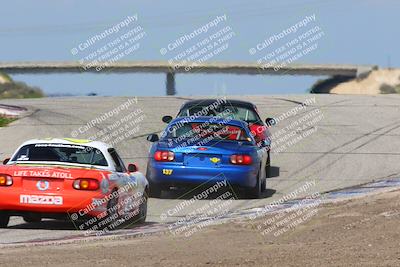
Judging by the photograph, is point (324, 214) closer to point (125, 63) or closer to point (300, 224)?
point (300, 224)

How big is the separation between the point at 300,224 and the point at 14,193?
3.31 metres

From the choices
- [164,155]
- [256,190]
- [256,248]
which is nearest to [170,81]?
[256,190]

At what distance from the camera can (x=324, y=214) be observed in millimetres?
13203

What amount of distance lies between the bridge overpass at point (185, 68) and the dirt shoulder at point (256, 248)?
57.7 meters

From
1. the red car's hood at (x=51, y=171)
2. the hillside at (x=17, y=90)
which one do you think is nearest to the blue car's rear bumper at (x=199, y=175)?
the red car's hood at (x=51, y=171)

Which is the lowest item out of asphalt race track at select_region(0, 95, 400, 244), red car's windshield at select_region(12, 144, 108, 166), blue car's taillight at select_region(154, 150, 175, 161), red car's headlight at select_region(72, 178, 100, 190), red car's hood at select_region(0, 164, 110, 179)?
asphalt race track at select_region(0, 95, 400, 244)

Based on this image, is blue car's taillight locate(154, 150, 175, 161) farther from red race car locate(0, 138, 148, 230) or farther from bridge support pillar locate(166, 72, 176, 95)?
bridge support pillar locate(166, 72, 176, 95)

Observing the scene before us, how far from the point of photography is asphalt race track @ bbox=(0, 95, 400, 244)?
55.8 feet

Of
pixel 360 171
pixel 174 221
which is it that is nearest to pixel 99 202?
pixel 174 221

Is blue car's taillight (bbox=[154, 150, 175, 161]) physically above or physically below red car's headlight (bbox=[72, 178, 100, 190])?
below

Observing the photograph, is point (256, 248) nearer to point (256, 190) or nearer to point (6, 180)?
point (6, 180)

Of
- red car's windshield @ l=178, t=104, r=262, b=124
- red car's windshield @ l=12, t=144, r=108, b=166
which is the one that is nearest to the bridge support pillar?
red car's windshield @ l=178, t=104, r=262, b=124

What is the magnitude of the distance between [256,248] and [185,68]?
59955 millimetres

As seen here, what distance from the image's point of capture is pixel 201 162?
17.0m
